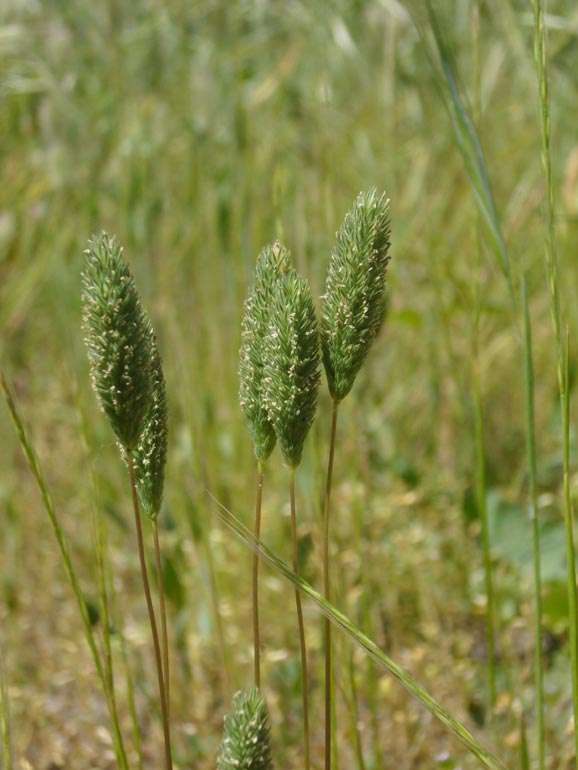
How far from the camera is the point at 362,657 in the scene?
4.43ft

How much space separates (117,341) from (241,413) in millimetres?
1254

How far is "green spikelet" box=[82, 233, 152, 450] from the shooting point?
54cm

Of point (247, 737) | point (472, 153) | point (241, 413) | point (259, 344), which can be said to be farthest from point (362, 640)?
point (241, 413)

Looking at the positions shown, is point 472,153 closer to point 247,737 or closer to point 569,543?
point 569,543

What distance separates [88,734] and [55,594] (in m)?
0.43

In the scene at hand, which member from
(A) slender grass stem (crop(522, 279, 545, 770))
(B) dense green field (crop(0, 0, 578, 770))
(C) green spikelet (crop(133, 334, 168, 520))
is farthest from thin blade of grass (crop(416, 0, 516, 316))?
(C) green spikelet (crop(133, 334, 168, 520))

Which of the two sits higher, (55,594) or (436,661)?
(55,594)

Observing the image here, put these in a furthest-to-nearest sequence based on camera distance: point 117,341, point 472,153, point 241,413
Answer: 1. point 241,413
2. point 472,153
3. point 117,341

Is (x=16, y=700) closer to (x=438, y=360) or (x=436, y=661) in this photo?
(x=436, y=661)

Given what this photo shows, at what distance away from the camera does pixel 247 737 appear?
1.80 ft

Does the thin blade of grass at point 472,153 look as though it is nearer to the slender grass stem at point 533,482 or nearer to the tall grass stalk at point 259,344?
the slender grass stem at point 533,482

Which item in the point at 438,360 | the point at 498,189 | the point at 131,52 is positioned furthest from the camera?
the point at 498,189

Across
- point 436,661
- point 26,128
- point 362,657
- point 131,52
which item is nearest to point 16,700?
point 362,657

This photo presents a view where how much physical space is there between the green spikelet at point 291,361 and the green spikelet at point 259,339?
0.02 meters
